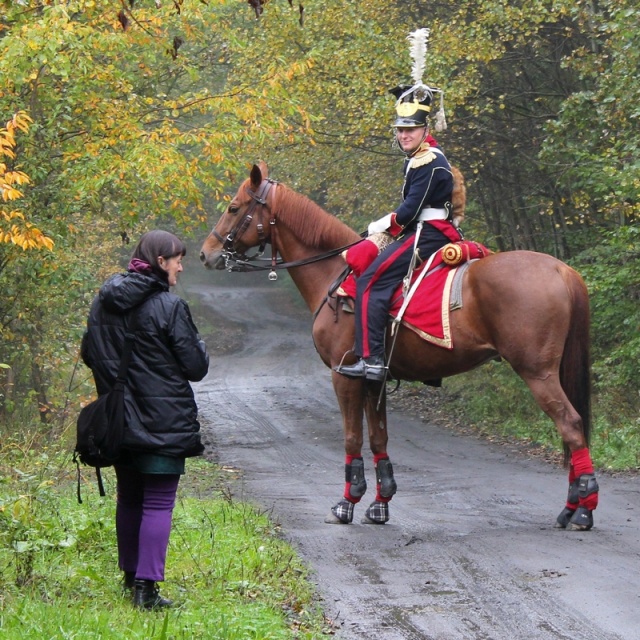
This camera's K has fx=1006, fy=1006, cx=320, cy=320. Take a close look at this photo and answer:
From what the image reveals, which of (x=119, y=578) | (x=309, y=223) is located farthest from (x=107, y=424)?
(x=309, y=223)

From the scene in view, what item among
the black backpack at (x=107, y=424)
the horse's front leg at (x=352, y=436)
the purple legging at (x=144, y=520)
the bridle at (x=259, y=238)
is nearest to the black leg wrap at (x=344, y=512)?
the horse's front leg at (x=352, y=436)

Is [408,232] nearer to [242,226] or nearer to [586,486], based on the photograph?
[242,226]

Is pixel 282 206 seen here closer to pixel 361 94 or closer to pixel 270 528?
pixel 270 528

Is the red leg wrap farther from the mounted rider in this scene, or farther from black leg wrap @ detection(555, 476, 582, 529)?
the mounted rider

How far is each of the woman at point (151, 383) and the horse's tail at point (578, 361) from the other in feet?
12.0

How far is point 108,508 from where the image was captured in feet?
24.1

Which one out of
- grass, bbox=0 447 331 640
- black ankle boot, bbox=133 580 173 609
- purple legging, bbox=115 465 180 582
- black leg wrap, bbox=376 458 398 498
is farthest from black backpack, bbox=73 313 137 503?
black leg wrap, bbox=376 458 398 498

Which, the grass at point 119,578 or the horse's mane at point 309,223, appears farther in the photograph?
the horse's mane at point 309,223


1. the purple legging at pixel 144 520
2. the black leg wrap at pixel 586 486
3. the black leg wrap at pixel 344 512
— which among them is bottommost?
the black leg wrap at pixel 344 512

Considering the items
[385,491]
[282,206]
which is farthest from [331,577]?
[282,206]

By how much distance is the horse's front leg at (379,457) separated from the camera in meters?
8.02

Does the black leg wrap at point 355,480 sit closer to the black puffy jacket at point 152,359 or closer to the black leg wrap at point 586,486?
the black leg wrap at point 586,486

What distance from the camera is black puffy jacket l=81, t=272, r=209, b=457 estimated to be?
5.00m

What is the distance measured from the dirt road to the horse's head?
225 cm
